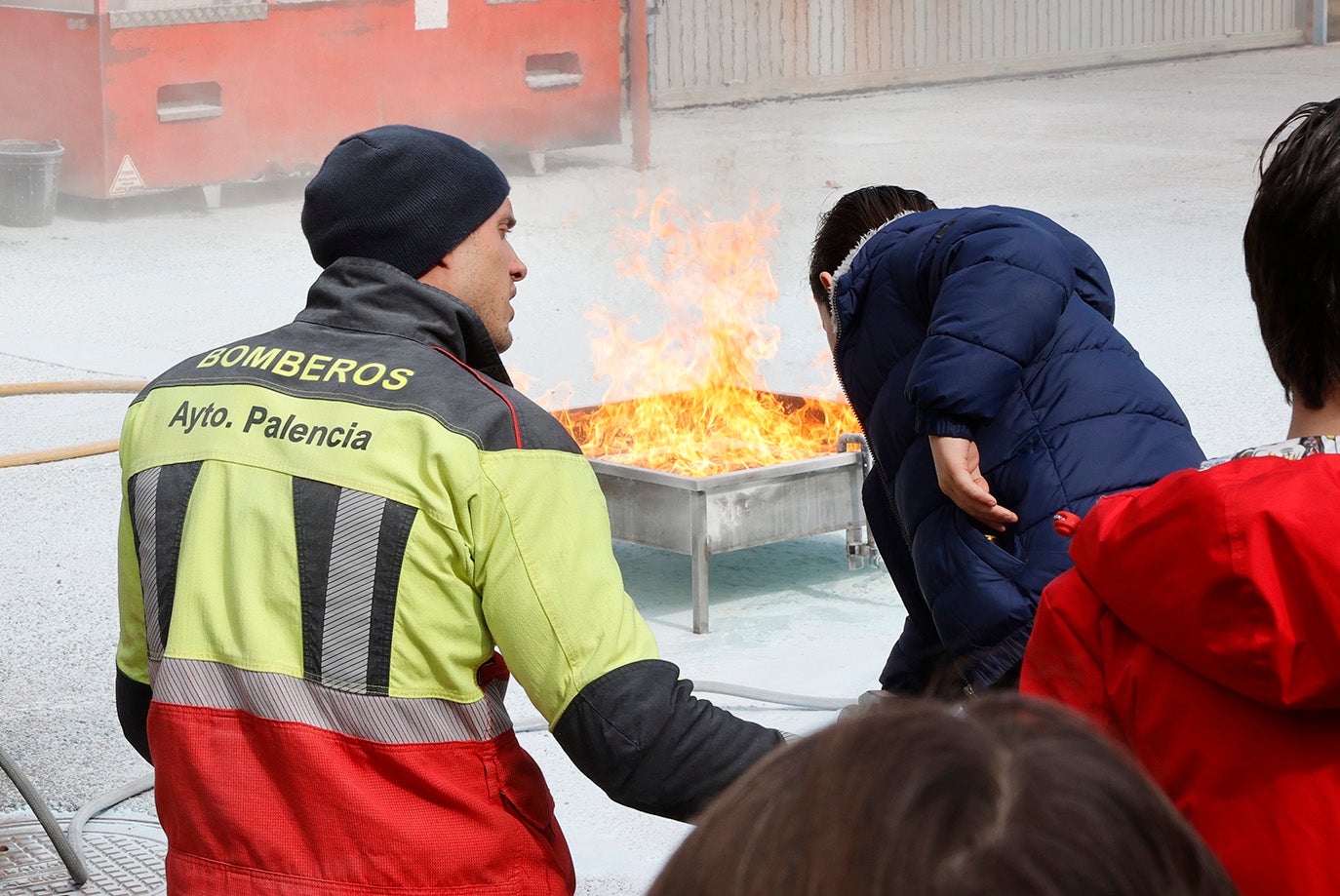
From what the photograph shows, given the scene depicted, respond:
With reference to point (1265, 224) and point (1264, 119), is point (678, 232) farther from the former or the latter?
point (1264, 119)

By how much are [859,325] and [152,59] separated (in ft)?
37.8

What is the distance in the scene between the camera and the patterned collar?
154 centimetres

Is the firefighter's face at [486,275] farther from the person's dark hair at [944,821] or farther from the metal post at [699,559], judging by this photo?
the metal post at [699,559]

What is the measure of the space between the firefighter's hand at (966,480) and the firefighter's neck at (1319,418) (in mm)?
1120

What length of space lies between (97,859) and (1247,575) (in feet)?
10.3

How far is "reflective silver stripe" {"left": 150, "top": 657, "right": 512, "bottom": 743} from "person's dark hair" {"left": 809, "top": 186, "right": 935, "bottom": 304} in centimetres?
154

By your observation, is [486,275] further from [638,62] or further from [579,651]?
[638,62]

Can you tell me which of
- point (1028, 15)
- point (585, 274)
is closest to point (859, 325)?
point (585, 274)

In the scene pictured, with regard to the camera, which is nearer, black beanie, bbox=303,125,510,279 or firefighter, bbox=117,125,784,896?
firefighter, bbox=117,125,784,896

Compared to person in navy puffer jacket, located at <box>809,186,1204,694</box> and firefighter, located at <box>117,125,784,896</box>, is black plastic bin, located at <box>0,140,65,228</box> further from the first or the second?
firefighter, located at <box>117,125,784,896</box>

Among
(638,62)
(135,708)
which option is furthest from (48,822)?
(638,62)

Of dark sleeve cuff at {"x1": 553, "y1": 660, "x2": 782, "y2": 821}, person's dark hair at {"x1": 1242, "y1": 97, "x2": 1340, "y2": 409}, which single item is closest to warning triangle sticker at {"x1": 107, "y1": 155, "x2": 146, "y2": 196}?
dark sleeve cuff at {"x1": 553, "y1": 660, "x2": 782, "y2": 821}

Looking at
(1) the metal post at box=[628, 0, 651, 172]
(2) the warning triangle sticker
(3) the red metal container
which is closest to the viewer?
(3) the red metal container

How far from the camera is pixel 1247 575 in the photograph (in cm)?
139
